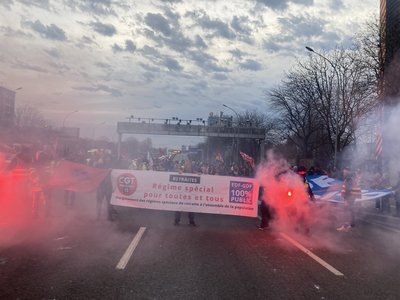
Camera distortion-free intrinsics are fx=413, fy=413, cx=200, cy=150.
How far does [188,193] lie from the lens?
11.4 metres

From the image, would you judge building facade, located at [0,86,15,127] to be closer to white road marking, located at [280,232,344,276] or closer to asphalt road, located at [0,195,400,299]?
asphalt road, located at [0,195,400,299]

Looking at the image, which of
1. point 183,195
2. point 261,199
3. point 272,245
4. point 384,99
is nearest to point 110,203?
point 183,195

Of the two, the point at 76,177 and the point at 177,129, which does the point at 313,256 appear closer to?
the point at 76,177

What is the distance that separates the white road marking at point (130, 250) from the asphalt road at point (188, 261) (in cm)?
2

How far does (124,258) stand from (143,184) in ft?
15.7

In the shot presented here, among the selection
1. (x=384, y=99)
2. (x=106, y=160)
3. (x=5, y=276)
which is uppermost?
(x=384, y=99)

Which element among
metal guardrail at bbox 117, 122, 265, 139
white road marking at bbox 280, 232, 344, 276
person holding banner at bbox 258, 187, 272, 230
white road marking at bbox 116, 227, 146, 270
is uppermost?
metal guardrail at bbox 117, 122, 265, 139

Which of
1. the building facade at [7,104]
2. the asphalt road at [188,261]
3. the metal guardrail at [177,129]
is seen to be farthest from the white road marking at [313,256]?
the metal guardrail at [177,129]

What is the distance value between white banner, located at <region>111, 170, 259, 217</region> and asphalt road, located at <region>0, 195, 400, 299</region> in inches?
22.6

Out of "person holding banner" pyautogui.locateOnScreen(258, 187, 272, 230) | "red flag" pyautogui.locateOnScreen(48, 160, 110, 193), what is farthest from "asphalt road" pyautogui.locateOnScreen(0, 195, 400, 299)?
"red flag" pyautogui.locateOnScreen(48, 160, 110, 193)

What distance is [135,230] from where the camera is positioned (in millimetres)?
9703

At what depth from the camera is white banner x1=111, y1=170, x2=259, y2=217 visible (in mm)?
11359

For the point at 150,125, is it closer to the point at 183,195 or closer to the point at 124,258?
the point at 183,195

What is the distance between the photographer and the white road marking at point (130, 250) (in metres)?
6.43
